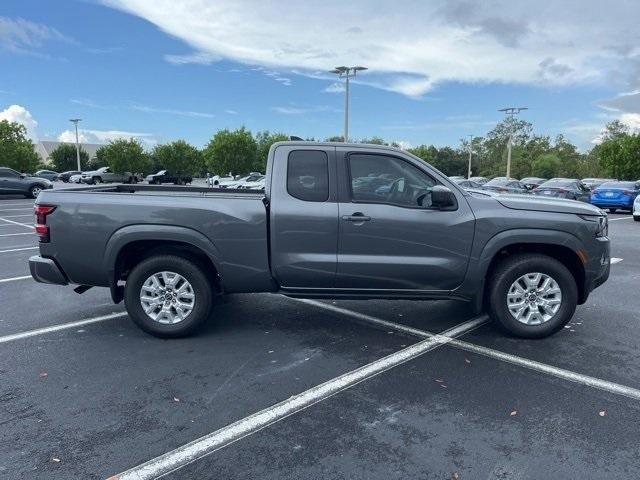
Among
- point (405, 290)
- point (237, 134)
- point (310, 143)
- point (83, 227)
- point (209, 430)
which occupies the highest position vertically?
point (237, 134)

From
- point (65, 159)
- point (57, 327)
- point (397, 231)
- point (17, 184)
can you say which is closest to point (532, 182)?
point (17, 184)

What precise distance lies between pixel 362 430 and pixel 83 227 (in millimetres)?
3264

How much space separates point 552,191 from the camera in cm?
2272

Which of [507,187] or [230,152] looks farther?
[230,152]

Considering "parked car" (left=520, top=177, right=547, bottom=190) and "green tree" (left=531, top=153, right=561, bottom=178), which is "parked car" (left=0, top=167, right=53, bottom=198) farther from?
"green tree" (left=531, top=153, right=561, bottom=178)

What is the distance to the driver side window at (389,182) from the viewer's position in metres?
4.86

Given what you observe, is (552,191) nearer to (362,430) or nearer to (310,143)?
(310,143)

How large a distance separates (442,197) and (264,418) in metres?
2.57

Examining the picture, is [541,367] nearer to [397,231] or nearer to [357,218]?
[397,231]

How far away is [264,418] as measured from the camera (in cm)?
345

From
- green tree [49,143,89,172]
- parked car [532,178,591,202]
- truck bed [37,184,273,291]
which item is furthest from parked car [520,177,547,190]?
green tree [49,143,89,172]

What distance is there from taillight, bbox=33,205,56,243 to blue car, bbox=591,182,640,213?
22564 millimetres

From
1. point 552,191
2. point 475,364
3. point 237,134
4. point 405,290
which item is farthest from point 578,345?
point 237,134

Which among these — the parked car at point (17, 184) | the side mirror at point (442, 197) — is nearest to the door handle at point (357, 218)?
the side mirror at point (442, 197)
